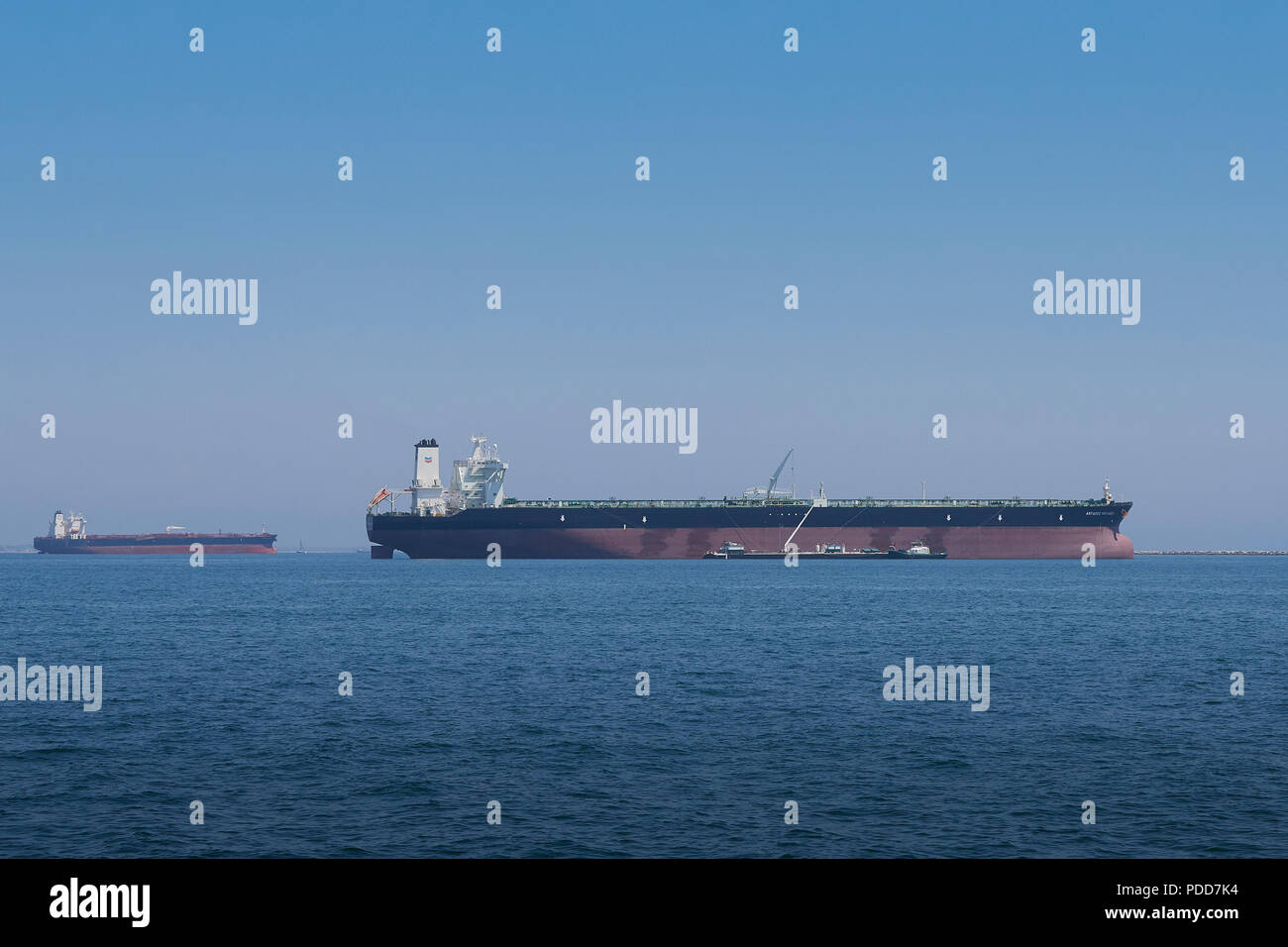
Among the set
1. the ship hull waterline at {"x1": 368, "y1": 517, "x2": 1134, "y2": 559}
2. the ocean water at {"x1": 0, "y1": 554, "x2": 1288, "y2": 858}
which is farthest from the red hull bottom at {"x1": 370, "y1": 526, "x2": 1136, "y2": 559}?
the ocean water at {"x1": 0, "y1": 554, "x2": 1288, "y2": 858}

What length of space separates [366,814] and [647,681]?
18415 millimetres

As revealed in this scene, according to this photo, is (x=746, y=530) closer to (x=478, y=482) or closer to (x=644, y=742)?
(x=478, y=482)

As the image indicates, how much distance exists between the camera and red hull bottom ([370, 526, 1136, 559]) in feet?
454

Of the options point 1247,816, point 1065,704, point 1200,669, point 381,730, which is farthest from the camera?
point 1200,669

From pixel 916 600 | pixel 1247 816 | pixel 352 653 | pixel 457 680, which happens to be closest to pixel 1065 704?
pixel 1247 816

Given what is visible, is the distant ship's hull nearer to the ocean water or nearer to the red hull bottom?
the red hull bottom

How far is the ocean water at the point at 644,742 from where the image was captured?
64.2ft

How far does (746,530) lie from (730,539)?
2.67 metres

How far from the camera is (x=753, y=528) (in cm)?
14438

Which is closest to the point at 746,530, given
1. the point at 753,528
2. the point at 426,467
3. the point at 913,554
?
the point at 753,528

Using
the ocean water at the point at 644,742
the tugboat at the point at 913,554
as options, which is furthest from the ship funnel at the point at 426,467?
the ocean water at the point at 644,742

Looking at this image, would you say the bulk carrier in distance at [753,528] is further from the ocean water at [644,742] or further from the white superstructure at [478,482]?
the ocean water at [644,742]

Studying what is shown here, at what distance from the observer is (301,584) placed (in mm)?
117500
